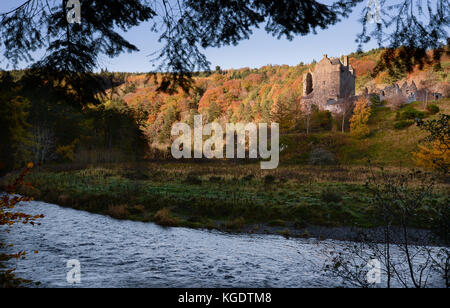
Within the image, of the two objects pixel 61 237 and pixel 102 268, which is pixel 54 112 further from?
pixel 102 268

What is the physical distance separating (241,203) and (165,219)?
15.0 ft

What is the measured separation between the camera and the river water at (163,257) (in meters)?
7.85

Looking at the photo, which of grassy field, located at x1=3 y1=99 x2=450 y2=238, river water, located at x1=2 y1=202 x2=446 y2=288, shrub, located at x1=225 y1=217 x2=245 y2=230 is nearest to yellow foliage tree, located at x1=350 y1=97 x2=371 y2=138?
grassy field, located at x1=3 y1=99 x2=450 y2=238

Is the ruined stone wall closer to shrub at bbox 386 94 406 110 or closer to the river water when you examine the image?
shrub at bbox 386 94 406 110

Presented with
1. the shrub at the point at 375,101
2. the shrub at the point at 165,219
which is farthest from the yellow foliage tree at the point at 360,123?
the shrub at the point at 165,219

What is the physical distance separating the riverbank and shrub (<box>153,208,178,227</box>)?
47mm

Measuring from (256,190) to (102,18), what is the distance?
57.5 feet

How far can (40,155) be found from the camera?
39906mm

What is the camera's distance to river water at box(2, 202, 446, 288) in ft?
25.7

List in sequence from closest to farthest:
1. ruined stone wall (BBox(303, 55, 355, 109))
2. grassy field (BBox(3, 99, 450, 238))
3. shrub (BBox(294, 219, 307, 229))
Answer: shrub (BBox(294, 219, 307, 229)), grassy field (BBox(3, 99, 450, 238)), ruined stone wall (BBox(303, 55, 355, 109))

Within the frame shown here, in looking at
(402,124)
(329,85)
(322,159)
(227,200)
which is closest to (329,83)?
(329,85)

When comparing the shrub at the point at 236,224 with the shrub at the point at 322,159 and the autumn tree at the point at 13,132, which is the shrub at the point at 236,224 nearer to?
the autumn tree at the point at 13,132

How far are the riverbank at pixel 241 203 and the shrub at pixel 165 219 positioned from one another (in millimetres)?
47

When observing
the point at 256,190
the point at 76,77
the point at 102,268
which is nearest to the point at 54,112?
the point at 256,190
